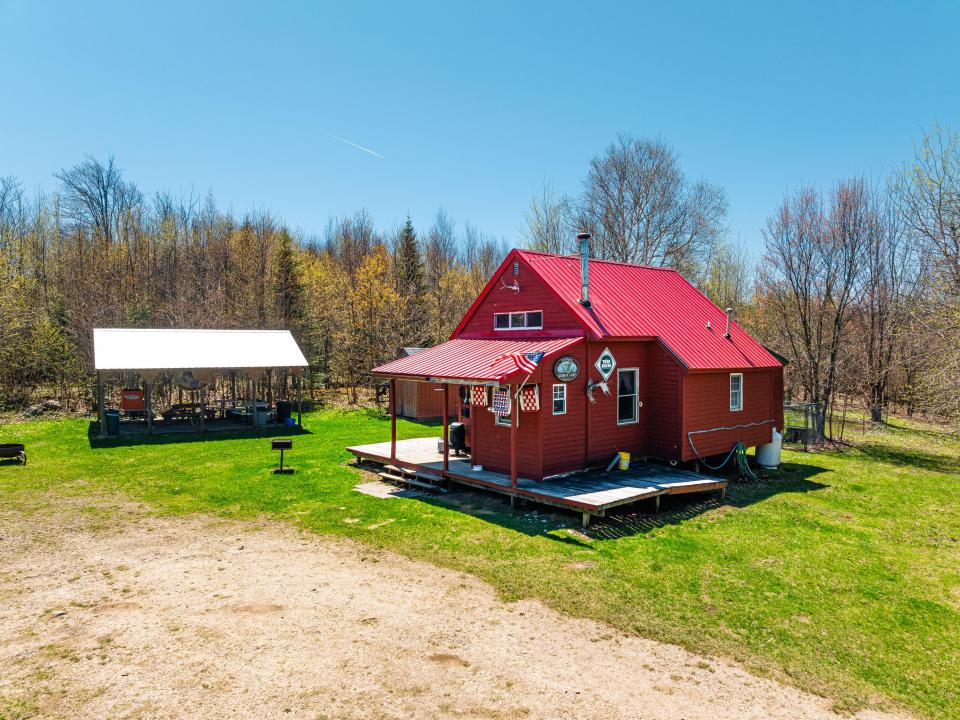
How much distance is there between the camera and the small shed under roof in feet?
67.7

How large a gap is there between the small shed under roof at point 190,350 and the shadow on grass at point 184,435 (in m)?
2.40

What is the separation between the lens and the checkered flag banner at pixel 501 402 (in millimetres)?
12336

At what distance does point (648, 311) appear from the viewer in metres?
15.6

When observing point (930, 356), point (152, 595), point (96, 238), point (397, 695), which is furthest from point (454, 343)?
point (96, 238)

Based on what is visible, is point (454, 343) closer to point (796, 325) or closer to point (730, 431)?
point (730, 431)

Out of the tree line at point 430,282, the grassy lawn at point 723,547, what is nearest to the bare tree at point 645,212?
the tree line at point 430,282

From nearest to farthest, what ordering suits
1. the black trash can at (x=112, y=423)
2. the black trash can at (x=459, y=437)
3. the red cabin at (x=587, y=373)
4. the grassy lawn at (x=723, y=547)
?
1. the grassy lawn at (x=723, y=547)
2. the red cabin at (x=587, y=373)
3. the black trash can at (x=459, y=437)
4. the black trash can at (x=112, y=423)

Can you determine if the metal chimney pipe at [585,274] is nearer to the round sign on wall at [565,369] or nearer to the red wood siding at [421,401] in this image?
the round sign on wall at [565,369]

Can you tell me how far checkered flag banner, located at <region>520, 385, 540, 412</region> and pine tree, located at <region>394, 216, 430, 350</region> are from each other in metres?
19.3

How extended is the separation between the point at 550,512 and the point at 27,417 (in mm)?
22865

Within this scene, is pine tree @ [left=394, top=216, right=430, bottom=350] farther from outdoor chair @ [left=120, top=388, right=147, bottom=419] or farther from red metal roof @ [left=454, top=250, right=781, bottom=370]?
red metal roof @ [left=454, top=250, right=781, bottom=370]

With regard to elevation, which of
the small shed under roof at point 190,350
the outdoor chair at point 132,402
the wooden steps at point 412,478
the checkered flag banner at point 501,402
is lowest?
the wooden steps at point 412,478

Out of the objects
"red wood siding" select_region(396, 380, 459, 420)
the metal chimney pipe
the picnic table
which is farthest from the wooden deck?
the picnic table

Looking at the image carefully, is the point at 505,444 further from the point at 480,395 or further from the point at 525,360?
the point at 525,360
